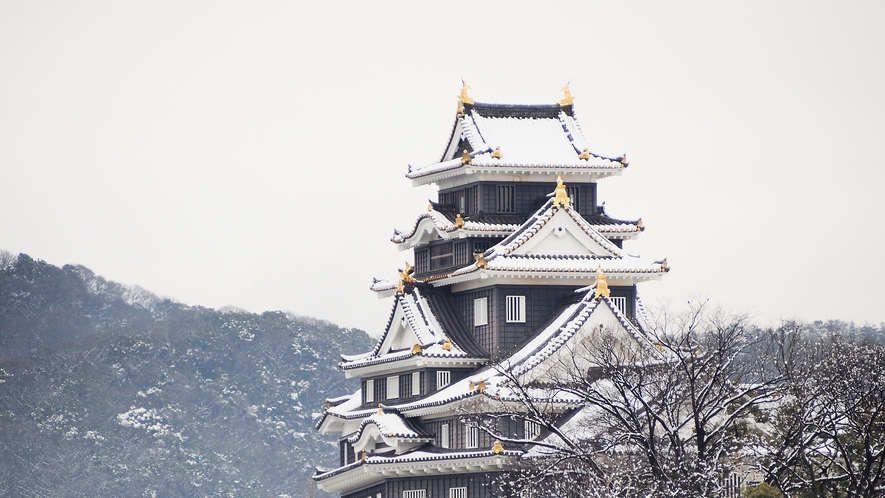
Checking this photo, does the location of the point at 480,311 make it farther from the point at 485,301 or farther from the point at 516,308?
the point at 516,308

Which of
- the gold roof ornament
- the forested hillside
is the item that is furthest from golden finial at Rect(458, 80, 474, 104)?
the forested hillside

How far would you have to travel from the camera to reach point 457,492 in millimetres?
56125

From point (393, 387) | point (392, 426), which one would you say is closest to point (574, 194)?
point (393, 387)

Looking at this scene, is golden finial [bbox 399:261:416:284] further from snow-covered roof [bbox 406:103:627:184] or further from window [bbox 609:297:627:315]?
window [bbox 609:297:627:315]

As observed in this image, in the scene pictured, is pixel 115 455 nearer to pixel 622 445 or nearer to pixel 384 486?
pixel 384 486

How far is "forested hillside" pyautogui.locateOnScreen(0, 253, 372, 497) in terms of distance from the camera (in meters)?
123

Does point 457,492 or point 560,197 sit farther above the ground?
point 560,197

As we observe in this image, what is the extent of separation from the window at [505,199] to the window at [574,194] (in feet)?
6.64

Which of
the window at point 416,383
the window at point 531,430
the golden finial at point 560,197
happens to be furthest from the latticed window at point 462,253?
the window at point 531,430

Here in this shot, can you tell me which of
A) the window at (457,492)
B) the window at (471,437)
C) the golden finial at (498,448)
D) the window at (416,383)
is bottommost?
the window at (457,492)

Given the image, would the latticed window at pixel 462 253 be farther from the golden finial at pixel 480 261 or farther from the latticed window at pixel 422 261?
the golden finial at pixel 480 261

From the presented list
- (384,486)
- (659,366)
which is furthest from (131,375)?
(659,366)

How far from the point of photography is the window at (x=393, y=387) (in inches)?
2394

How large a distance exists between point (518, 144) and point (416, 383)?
9037 millimetres
